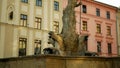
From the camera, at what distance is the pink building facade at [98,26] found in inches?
1366

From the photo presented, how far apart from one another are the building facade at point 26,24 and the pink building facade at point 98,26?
360 cm

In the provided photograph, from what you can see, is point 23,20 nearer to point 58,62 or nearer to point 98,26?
point 98,26

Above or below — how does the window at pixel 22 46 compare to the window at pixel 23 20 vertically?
below

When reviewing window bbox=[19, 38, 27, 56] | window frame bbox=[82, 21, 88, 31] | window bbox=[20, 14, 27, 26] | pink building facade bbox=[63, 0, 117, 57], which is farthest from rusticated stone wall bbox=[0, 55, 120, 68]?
window frame bbox=[82, 21, 88, 31]

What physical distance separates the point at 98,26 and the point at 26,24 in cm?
1284

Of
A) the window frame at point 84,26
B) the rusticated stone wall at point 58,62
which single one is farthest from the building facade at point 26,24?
the rusticated stone wall at point 58,62

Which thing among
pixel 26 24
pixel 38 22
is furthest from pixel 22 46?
pixel 38 22

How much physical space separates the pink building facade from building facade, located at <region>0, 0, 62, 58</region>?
360 cm

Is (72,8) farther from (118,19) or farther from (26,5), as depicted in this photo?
(118,19)

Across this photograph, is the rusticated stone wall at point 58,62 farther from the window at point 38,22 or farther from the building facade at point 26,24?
the window at point 38,22

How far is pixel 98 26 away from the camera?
3709 cm

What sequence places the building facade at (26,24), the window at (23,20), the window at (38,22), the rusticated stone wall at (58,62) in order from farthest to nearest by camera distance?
the window at (38,22), the window at (23,20), the building facade at (26,24), the rusticated stone wall at (58,62)

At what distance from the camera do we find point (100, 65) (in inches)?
374

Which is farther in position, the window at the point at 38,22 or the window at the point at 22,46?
the window at the point at 38,22
